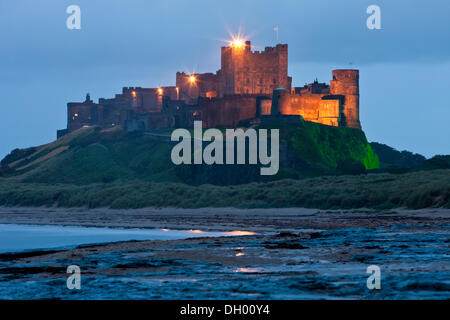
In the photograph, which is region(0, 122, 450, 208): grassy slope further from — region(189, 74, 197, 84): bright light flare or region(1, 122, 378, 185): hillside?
region(189, 74, 197, 84): bright light flare

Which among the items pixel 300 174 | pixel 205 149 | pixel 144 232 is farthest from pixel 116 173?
pixel 144 232

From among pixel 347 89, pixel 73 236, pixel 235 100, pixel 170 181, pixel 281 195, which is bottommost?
pixel 73 236

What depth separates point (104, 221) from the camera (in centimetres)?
3262

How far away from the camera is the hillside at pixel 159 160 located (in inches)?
2320

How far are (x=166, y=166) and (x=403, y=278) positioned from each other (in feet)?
188

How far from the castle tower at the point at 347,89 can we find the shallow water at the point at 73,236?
5675 centimetres

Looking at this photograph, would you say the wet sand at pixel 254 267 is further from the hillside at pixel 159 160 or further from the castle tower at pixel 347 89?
the castle tower at pixel 347 89

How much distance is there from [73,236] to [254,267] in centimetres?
1124

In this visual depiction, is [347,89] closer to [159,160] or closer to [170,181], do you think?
[159,160]

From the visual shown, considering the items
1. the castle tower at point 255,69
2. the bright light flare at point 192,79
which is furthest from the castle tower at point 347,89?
the bright light flare at point 192,79

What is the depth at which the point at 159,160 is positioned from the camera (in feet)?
234

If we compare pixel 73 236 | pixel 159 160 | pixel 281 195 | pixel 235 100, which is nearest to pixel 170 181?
pixel 159 160
